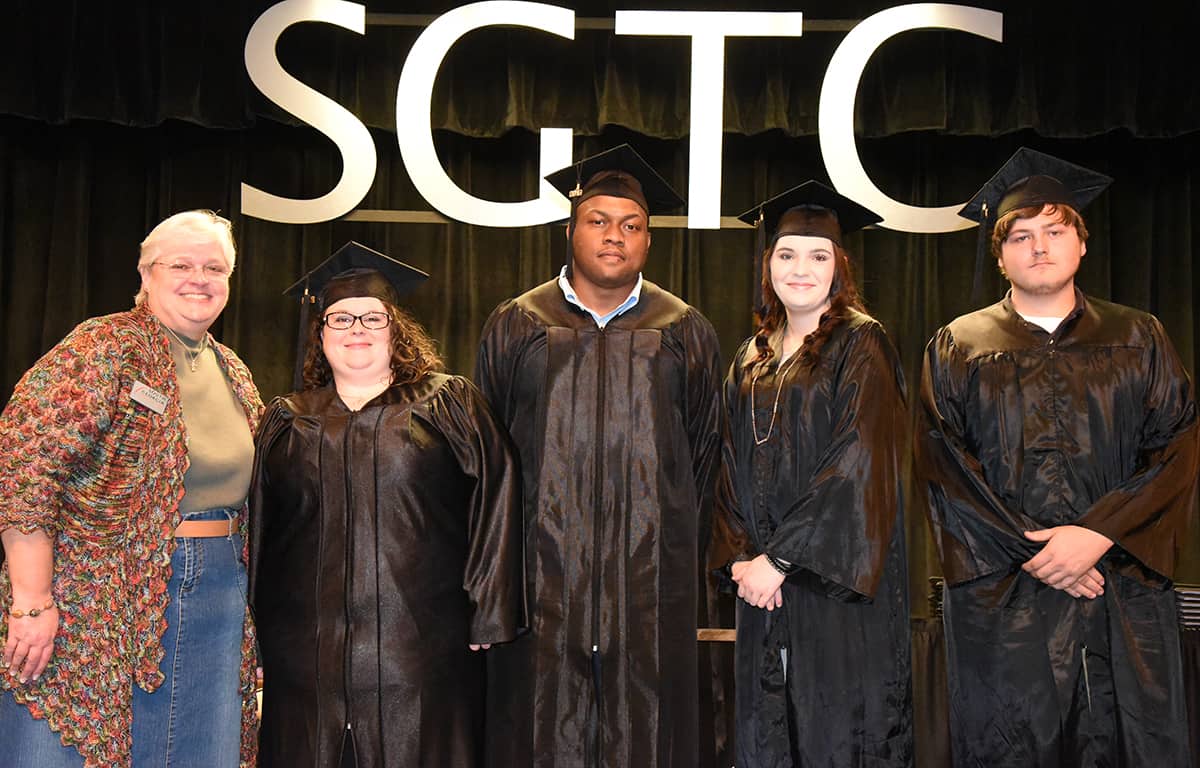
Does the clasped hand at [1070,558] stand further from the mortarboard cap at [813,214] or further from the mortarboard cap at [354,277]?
the mortarboard cap at [354,277]

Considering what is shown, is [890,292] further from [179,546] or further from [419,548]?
[179,546]

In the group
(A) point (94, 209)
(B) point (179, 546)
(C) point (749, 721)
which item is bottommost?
(C) point (749, 721)

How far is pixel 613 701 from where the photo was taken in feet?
10.2

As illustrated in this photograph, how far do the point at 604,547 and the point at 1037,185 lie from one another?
1.70m

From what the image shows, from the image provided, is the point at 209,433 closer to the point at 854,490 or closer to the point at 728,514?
the point at 728,514

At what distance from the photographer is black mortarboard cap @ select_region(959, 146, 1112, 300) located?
3344 millimetres

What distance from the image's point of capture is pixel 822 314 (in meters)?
3.22

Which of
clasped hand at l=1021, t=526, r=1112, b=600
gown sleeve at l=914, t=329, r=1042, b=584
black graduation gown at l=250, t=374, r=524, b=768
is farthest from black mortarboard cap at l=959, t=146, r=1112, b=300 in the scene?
black graduation gown at l=250, t=374, r=524, b=768

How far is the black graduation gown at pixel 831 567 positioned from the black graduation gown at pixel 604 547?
0.20 meters

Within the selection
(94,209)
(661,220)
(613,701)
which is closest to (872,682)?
(613,701)

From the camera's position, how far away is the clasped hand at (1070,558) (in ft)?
9.95

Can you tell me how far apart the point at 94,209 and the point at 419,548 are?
386cm

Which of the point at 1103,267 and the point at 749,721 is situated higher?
the point at 1103,267

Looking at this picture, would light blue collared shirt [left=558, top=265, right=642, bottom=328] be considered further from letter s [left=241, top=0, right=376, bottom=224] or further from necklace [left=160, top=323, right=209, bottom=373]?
letter s [left=241, top=0, right=376, bottom=224]
